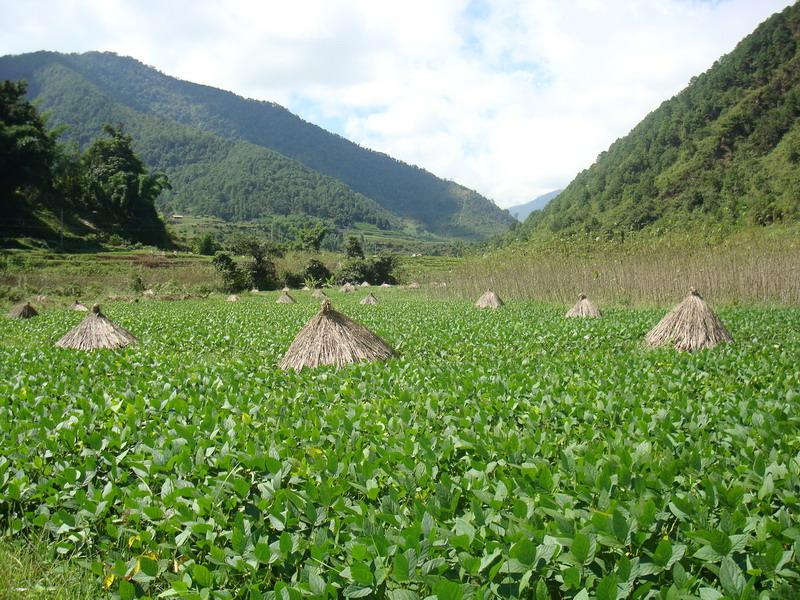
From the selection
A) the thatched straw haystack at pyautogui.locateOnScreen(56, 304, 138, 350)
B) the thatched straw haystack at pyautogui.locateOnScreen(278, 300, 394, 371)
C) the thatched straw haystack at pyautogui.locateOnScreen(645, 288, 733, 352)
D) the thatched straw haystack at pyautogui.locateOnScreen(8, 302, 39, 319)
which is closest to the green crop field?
the thatched straw haystack at pyautogui.locateOnScreen(278, 300, 394, 371)

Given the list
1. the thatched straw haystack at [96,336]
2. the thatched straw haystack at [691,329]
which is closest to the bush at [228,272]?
the thatched straw haystack at [96,336]

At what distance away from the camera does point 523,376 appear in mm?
5668

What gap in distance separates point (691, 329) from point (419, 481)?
6.98 meters

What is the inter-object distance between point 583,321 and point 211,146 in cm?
15738

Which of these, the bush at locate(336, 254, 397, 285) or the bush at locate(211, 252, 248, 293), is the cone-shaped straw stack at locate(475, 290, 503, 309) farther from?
the bush at locate(336, 254, 397, 285)

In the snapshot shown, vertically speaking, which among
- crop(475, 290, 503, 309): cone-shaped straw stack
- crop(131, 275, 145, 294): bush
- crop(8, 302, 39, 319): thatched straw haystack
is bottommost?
crop(131, 275, 145, 294): bush

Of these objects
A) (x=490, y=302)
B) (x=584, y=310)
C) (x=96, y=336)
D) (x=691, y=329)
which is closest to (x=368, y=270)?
(x=490, y=302)

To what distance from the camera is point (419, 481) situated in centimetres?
297

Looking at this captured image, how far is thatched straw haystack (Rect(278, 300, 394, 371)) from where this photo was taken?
757cm

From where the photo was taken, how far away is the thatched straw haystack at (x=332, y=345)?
757 cm

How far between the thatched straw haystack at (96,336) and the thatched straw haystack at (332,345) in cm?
410

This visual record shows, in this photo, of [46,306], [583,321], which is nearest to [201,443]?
[583,321]

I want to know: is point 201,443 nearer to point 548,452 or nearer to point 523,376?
point 548,452

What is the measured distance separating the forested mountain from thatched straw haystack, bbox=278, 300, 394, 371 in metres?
39.7
